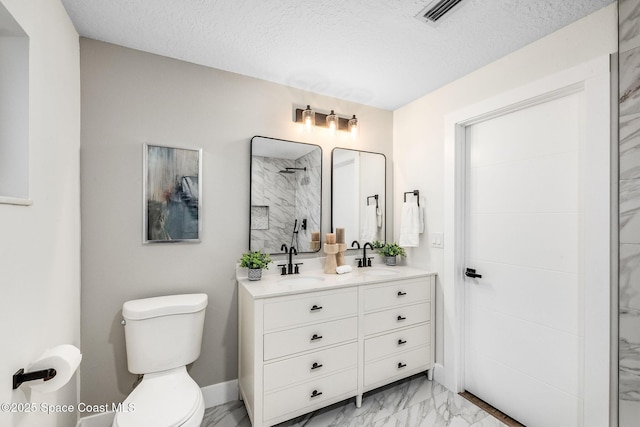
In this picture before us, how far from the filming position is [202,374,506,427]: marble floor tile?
5.99ft

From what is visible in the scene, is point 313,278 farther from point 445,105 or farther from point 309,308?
point 445,105

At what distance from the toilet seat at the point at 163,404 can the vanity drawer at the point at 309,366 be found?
1.29ft

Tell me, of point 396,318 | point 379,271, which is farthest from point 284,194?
point 396,318

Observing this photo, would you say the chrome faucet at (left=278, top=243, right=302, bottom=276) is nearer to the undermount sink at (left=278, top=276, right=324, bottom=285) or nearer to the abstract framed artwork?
the undermount sink at (left=278, top=276, right=324, bottom=285)

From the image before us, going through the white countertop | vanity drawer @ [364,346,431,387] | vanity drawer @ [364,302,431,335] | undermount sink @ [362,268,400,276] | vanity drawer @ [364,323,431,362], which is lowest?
vanity drawer @ [364,346,431,387]

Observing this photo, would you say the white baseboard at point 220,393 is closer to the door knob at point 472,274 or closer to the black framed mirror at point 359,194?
the black framed mirror at point 359,194

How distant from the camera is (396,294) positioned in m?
2.12

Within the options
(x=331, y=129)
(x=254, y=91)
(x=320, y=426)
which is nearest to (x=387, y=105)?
(x=331, y=129)

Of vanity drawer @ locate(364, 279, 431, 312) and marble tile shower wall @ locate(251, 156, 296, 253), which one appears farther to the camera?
marble tile shower wall @ locate(251, 156, 296, 253)

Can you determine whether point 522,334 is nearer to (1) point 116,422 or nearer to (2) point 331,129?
(2) point 331,129

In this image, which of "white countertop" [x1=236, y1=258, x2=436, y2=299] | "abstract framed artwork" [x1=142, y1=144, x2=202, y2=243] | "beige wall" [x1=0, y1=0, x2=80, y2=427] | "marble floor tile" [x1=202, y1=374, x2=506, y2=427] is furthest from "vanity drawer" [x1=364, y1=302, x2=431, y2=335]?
"beige wall" [x1=0, y1=0, x2=80, y2=427]

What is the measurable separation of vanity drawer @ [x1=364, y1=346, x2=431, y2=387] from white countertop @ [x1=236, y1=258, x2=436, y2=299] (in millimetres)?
580

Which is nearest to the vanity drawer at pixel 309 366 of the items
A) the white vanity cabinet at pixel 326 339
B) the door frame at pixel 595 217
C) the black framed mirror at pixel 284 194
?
the white vanity cabinet at pixel 326 339

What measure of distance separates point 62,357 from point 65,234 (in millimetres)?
666
